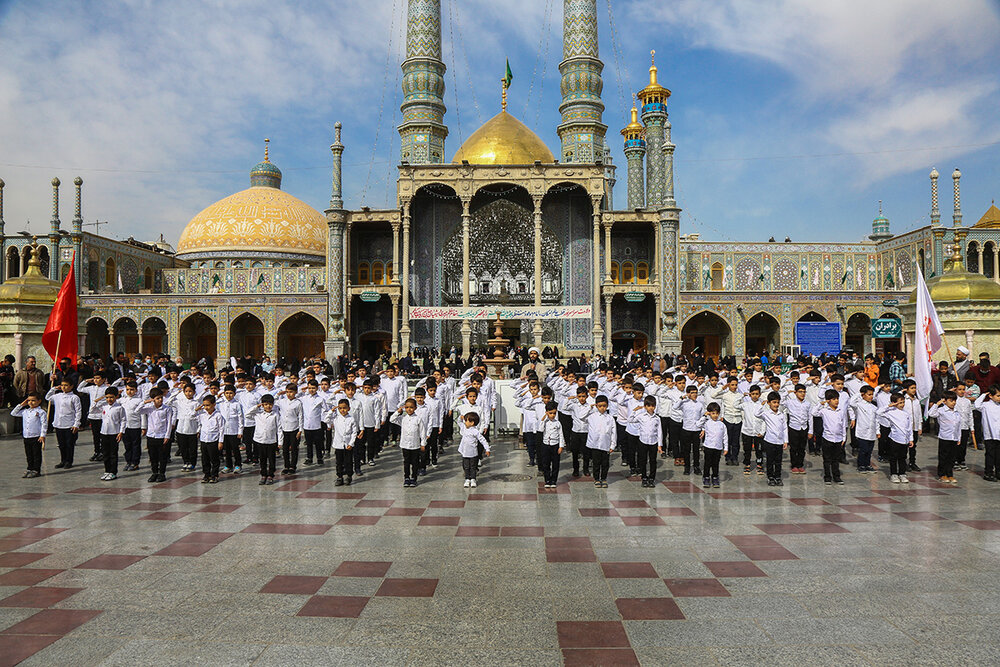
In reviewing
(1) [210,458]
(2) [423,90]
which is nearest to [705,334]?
(2) [423,90]

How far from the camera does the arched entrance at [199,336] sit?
35469 mm

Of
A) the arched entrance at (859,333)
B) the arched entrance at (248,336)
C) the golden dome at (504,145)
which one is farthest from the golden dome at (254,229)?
the arched entrance at (859,333)

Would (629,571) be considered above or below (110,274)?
below

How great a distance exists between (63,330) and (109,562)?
8.88 m

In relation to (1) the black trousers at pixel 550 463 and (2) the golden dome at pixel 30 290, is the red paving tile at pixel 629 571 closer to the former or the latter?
(1) the black trousers at pixel 550 463

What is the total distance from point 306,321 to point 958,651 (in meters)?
34.0

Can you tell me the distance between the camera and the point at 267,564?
18.1 ft

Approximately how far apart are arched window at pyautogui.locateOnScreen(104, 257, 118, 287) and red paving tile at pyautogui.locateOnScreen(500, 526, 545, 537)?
116 ft

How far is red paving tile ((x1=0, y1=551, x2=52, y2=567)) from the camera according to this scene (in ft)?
18.0

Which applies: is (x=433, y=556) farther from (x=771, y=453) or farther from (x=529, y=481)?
(x=771, y=453)

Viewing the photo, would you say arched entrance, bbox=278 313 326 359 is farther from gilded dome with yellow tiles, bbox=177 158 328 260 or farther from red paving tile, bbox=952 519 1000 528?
red paving tile, bbox=952 519 1000 528

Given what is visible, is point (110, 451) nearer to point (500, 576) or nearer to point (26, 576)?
point (26, 576)

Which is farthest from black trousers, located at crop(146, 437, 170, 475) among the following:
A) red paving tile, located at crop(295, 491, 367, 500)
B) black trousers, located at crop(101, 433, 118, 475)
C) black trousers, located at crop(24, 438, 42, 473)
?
red paving tile, located at crop(295, 491, 367, 500)

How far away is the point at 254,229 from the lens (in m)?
44.3
